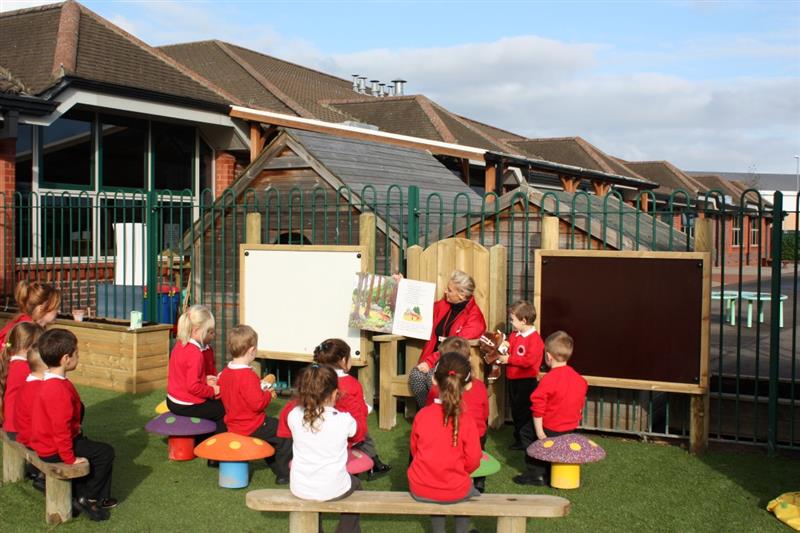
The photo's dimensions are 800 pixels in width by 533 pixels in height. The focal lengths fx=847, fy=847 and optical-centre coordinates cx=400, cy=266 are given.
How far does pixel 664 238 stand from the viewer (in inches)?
332

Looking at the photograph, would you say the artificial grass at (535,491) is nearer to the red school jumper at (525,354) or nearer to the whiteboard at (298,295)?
the red school jumper at (525,354)

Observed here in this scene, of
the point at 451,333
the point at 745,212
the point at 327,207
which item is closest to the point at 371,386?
the point at 451,333

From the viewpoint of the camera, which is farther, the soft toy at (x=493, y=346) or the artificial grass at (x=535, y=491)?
the soft toy at (x=493, y=346)

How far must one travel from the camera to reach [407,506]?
455 cm

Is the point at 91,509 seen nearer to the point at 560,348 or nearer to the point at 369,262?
the point at 560,348

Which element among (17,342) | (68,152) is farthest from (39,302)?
(68,152)

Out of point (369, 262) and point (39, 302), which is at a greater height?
point (369, 262)

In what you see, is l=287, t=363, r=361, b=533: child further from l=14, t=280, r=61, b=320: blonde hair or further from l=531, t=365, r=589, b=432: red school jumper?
l=14, t=280, r=61, b=320: blonde hair

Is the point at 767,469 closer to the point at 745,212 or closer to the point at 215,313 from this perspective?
the point at 745,212

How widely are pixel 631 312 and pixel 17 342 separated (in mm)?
4843

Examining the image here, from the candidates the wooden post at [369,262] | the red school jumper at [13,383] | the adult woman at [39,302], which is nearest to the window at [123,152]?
the wooden post at [369,262]

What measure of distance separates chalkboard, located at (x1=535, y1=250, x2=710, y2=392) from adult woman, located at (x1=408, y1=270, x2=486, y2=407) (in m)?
0.61

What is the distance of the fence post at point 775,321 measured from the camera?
266 inches

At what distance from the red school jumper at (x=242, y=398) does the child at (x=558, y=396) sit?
2009 mm
